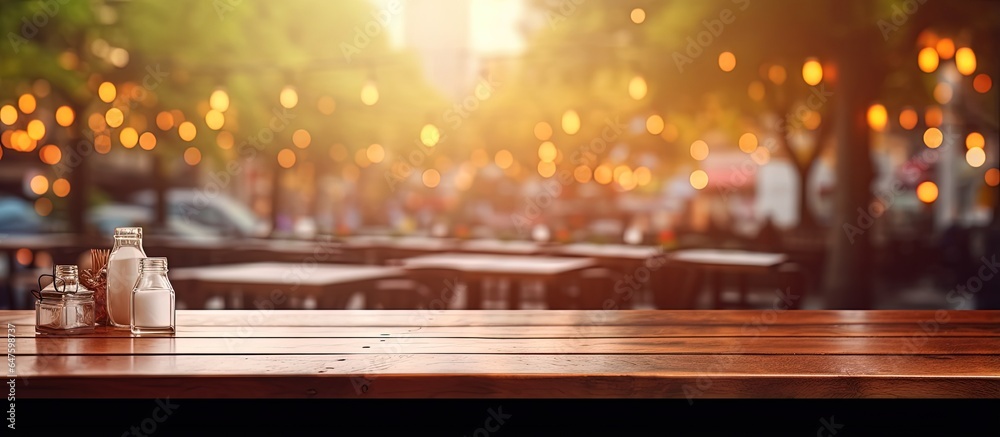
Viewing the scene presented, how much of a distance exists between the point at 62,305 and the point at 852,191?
26.5 feet

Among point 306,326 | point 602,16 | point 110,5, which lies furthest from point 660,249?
point 110,5

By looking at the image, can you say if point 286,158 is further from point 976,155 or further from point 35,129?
point 976,155

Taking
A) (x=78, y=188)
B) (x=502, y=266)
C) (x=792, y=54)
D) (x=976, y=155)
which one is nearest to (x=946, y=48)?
(x=792, y=54)

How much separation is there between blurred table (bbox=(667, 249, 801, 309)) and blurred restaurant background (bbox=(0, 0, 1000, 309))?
0.03 metres

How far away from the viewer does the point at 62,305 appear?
7.72 ft

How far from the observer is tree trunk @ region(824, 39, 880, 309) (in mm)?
8781

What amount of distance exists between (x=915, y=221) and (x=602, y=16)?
14.8m

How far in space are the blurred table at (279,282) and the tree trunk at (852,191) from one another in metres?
4.74

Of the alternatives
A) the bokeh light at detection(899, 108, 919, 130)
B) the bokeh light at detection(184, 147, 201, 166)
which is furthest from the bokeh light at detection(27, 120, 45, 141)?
the bokeh light at detection(899, 108, 919, 130)

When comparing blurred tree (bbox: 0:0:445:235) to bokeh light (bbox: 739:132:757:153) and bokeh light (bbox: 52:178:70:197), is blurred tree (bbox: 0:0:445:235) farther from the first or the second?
bokeh light (bbox: 739:132:757:153)

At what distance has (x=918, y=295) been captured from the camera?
41.0 feet

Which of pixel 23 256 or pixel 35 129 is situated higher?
pixel 35 129

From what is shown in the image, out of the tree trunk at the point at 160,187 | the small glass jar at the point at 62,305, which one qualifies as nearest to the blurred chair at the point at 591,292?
the small glass jar at the point at 62,305
